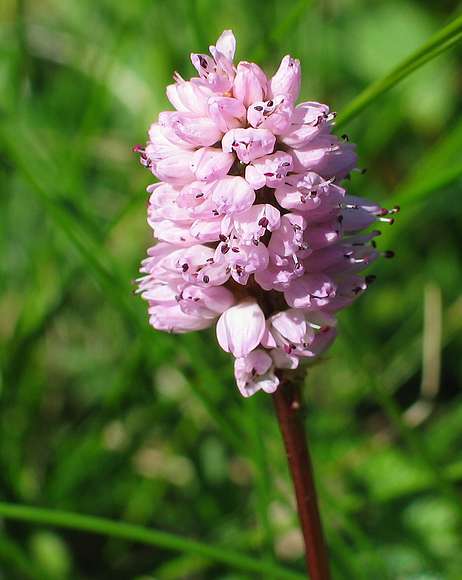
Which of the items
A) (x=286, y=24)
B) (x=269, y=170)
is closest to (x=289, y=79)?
(x=269, y=170)

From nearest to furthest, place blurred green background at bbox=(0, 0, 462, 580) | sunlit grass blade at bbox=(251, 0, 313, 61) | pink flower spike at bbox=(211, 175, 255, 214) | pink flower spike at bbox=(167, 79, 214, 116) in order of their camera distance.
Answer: pink flower spike at bbox=(211, 175, 255, 214), pink flower spike at bbox=(167, 79, 214, 116), sunlit grass blade at bbox=(251, 0, 313, 61), blurred green background at bbox=(0, 0, 462, 580)

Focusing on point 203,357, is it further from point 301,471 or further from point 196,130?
point 196,130

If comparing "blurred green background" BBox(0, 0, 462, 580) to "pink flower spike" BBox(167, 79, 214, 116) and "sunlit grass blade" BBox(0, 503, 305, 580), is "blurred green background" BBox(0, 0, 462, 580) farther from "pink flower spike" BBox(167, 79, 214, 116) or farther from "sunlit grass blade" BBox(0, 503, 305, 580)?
"pink flower spike" BBox(167, 79, 214, 116)

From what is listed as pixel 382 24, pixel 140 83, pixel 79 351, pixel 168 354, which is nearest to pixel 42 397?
pixel 79 351

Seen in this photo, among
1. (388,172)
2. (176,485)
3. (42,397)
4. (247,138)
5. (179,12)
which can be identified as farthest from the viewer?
(179,12)

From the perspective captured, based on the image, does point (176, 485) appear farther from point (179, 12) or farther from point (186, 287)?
Answer: point (179, 12)

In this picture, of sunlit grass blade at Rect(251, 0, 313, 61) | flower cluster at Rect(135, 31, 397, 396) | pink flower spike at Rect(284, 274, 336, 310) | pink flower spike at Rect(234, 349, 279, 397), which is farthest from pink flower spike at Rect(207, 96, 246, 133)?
sunlit grass blade at Rect(251, 0, 313, 61)
